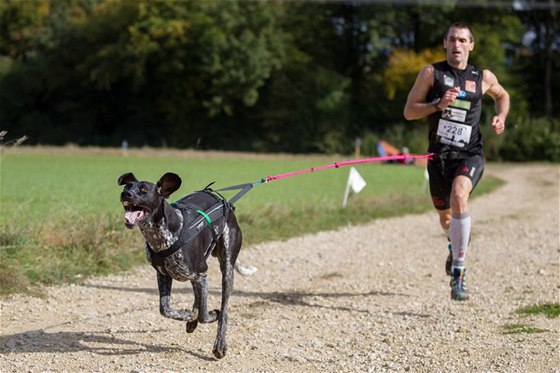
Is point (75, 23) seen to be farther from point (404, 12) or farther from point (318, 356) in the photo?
point (318, 356)

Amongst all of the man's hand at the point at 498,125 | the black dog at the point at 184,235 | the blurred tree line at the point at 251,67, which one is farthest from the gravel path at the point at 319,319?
the blurred tree line at the point at 251,67

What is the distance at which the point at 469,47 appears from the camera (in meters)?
7.64

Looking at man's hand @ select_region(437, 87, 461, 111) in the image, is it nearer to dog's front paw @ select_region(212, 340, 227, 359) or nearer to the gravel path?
the gravel path

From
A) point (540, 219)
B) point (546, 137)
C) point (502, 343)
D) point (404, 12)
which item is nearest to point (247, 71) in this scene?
point (404, 12)

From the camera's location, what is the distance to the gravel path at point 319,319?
5.60 meters

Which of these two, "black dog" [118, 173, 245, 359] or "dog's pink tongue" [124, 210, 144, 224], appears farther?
"black dog" [118, 173, 245, 359]

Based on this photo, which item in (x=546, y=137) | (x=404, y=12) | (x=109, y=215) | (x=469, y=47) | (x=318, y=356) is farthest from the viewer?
(x=404, y=12)

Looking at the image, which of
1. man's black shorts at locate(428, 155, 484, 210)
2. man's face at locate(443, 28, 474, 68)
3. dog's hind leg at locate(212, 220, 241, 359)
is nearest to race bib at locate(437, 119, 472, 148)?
man's black shorts at locate(428, 155, 484, 210)

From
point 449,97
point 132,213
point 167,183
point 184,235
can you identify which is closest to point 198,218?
point 184,235

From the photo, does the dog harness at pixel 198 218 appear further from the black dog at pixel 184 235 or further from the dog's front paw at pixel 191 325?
the dog's front paw at pixel 191 325

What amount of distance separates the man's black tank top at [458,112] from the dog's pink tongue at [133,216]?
3.75 metres

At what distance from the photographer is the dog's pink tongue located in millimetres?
4945

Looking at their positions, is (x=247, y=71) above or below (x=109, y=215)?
above

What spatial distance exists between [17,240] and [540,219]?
11097 millimetres
